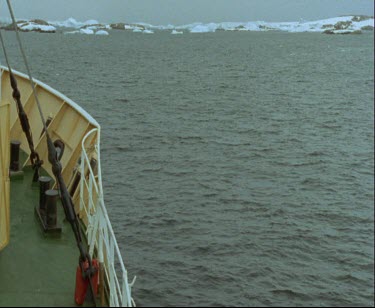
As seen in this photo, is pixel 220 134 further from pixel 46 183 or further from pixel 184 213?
pixel 46 183

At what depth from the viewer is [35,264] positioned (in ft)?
25.3

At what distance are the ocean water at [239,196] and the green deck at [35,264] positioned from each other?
6266 mm

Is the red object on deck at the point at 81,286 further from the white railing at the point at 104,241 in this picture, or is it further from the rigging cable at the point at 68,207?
the white railing at the point at 104,241

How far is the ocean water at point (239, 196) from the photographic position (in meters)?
16.0

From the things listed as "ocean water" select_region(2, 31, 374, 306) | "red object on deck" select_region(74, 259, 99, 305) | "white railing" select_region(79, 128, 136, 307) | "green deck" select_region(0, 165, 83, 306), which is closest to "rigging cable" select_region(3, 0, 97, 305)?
"red object on deck" select_region(74, 259, 99, 305)

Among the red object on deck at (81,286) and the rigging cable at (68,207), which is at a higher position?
the rigging cable at (68,207)

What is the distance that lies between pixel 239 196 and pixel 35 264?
16103mm

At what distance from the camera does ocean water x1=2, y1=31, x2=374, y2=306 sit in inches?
631

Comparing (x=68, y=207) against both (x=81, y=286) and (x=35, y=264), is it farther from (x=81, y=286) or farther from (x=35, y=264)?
(x=35, y=264)

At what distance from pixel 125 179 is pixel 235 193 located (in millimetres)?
5227

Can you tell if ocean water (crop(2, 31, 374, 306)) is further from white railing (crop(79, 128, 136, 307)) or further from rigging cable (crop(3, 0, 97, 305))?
rigging cable (crop(3, 0, 97, 305))

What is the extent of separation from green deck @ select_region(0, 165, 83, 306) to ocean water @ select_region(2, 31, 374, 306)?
6266 millimetres

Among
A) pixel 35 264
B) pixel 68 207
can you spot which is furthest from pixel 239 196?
pixel 68 207

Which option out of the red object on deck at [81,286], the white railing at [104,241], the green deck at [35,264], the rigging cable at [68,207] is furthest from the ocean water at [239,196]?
the rigging cable at [68,207]
